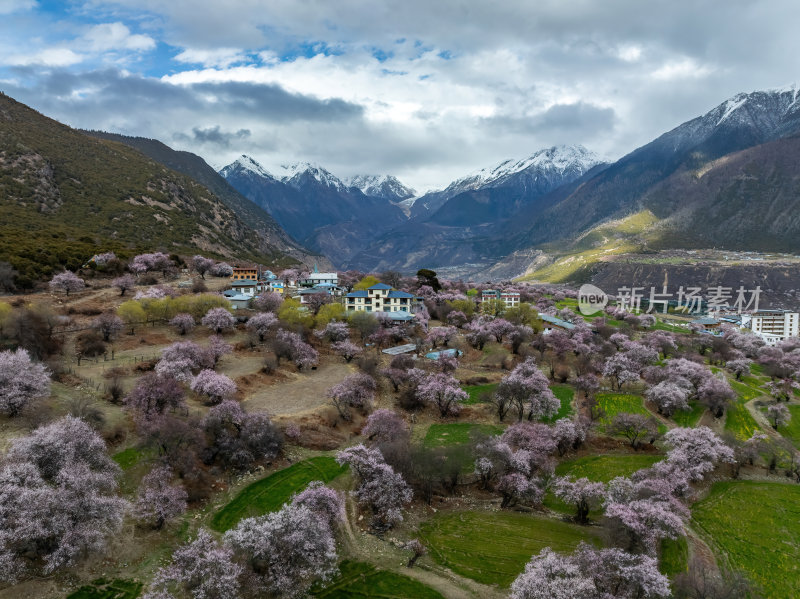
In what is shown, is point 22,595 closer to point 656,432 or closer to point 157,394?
point 157,394

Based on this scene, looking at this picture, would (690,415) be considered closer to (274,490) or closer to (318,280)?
(274,490)

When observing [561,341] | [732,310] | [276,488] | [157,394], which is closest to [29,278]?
[157,394]

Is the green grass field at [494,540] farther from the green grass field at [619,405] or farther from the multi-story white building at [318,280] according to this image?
the multi-story white building at [318,280]

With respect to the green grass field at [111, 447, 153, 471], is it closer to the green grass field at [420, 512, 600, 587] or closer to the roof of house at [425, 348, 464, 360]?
the green grass field at [420, 512, 600, 587]

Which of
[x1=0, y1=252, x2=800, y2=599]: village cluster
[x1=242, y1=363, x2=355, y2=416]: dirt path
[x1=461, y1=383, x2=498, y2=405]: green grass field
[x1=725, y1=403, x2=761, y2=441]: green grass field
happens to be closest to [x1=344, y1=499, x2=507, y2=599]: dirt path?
[x1=0, y1=252, x2=800, y2=599]: village cluster

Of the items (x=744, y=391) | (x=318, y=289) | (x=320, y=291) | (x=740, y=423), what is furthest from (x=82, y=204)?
(x=744, y=391)

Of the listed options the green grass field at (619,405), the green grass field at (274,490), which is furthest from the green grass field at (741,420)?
the green grass field at (274,490)
